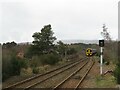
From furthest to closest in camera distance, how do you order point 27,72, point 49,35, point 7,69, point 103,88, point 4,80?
point 49,35 < point 27,72 < point 7,69 < point 4,80 < point 103,88

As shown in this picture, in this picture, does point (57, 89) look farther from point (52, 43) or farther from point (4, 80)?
point (52, 43)

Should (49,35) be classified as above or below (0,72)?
above

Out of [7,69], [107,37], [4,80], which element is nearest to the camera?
[4,80]

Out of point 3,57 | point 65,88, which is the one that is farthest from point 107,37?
point 65,88

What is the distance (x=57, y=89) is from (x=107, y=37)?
3469 centimetres

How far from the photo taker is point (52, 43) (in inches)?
2277

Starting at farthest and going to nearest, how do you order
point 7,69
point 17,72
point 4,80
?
point 17,72, point 7,69, point 4,80

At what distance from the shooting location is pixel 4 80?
20.5m

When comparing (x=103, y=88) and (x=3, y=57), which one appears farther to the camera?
(x=3, y=57)

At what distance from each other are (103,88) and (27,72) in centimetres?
1127

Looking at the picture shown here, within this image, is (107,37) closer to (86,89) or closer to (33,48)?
(33,48)

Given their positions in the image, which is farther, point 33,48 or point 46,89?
point 33,48

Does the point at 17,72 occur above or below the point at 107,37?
below

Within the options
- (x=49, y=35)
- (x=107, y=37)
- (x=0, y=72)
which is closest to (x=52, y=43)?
(x=49, y=35)
